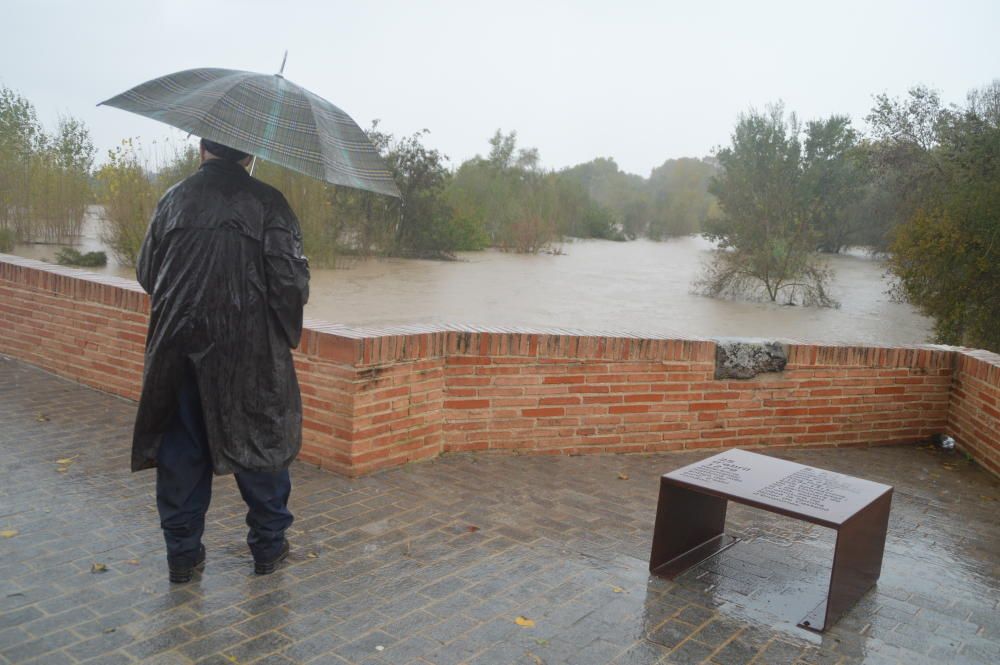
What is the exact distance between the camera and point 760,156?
1470 inches

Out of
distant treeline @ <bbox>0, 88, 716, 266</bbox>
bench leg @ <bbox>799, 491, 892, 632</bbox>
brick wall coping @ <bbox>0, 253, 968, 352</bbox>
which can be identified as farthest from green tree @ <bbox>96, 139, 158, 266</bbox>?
bench leg @ <bbox>799, 491, 892, 632</bbox>

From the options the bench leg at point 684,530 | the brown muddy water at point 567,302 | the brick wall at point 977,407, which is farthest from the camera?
the brown muddy water at point 567,302

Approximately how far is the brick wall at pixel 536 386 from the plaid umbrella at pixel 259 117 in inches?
56.6

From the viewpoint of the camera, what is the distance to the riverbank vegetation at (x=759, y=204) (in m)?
12.9

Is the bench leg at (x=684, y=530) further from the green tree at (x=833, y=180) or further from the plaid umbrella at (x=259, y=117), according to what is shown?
the green tree at (x=833, y=180)

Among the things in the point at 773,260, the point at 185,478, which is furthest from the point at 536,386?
the point at 773,260

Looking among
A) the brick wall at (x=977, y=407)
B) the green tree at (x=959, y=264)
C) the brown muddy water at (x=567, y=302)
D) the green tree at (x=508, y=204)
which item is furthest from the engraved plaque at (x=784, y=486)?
the green tree at (x=508, y=204)

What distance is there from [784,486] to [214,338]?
7.83 ft

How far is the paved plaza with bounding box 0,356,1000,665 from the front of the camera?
2.85m

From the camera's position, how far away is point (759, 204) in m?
24.2

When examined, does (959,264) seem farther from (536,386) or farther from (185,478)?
(185,478)

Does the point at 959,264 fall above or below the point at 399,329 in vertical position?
above

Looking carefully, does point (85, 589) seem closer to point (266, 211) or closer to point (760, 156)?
point (266, 211)

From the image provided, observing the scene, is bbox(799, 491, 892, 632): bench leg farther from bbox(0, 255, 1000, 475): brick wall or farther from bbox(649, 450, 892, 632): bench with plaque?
bbox(0, 255, 1000, 475): brick wall
